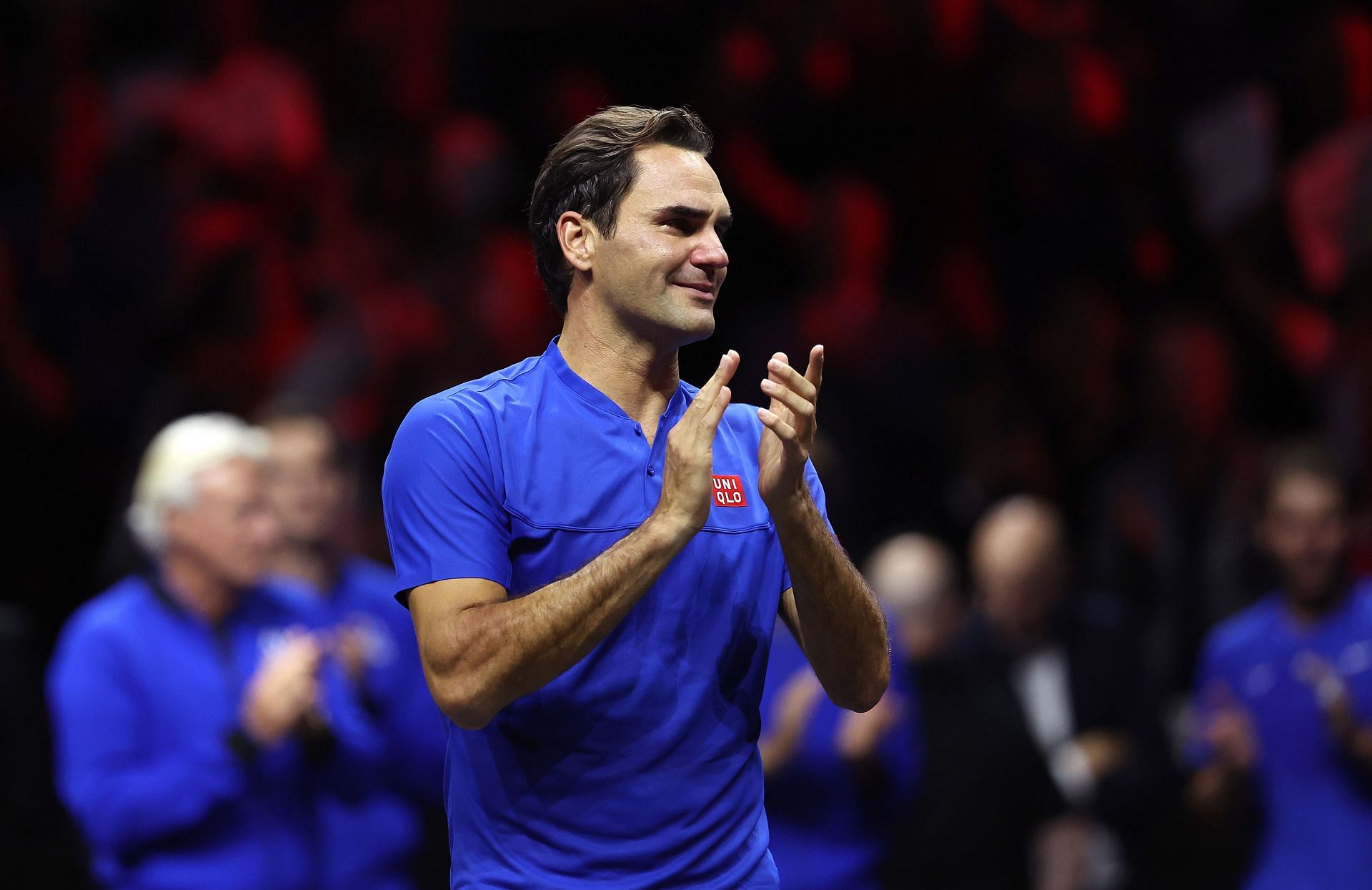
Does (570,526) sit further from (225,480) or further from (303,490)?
(303,490)

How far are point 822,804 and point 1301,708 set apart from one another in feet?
4.56

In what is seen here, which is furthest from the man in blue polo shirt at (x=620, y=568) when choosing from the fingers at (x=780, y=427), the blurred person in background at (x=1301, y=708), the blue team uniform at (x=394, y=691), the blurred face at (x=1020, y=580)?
the blurred face at (x=1020, y=580)

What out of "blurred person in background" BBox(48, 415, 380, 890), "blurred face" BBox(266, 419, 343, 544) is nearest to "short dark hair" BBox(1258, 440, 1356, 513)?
"blurred person in background" BBox(48, 415, 380, 890)

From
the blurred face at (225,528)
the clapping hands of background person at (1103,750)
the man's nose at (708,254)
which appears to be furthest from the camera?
the clapping hands of background person at (1103,750)

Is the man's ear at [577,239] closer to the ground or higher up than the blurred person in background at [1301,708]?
higher up

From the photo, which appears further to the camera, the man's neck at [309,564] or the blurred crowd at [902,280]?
the blurred crowd at [902,280]

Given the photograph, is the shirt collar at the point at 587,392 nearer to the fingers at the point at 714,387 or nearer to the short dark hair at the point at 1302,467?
the fingers at the point at 714,387

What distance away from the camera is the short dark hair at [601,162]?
243cm

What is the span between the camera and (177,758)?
4.25 m

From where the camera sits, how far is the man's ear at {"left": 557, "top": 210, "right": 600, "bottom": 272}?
246cm

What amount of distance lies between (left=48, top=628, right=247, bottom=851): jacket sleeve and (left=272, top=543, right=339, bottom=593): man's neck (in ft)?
3.15

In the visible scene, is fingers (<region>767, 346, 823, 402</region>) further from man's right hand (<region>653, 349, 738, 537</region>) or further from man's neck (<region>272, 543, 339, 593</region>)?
man's neck (<region>272, 543, 339, 593</region>)

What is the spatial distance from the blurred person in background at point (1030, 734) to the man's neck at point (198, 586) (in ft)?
7.33

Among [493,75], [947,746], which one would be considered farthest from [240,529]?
[493,75]
